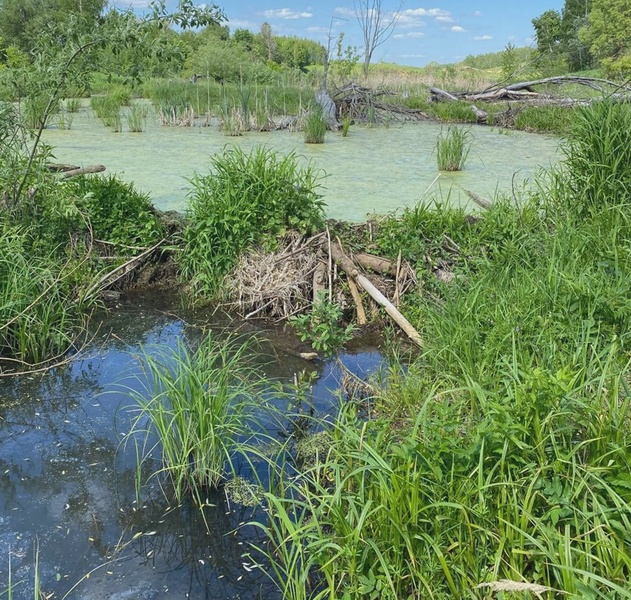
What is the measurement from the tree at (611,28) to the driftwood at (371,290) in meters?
28.4

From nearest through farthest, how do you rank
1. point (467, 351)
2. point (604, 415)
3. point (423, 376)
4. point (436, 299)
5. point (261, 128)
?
point (604, 415), point (467, 351), point (423, 376), point (436, 299), point (261, 128)

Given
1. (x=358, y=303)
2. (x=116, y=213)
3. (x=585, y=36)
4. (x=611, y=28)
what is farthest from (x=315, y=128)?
(x=585, y=36)

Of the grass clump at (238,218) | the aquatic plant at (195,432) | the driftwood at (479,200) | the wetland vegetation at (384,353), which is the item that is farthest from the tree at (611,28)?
the aquatic plant at (195,432)

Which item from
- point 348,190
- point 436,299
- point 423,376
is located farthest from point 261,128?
point 423,376

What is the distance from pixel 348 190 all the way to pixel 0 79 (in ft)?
9.46

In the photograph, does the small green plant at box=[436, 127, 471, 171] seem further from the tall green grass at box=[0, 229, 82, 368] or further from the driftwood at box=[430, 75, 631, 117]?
the driftwood at box=[430, 75, 631, 117]

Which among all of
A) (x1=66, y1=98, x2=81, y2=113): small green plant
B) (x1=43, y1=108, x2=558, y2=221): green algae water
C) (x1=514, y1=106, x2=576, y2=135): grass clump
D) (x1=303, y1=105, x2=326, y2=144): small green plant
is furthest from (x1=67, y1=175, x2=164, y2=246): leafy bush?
(x1=514, y1=106, x2=576, y2=135): grass clump

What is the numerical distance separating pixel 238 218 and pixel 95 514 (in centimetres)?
240

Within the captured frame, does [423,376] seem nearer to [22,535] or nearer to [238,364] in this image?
[238,364]

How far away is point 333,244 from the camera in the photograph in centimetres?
458

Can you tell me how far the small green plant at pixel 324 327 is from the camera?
154 inches

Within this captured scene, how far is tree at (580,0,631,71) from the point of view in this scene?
28.5m

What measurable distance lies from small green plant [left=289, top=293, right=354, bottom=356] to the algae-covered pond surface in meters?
0.33

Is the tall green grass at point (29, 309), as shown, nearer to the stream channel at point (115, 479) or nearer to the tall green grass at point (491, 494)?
the stream channel at point (115, 479)
